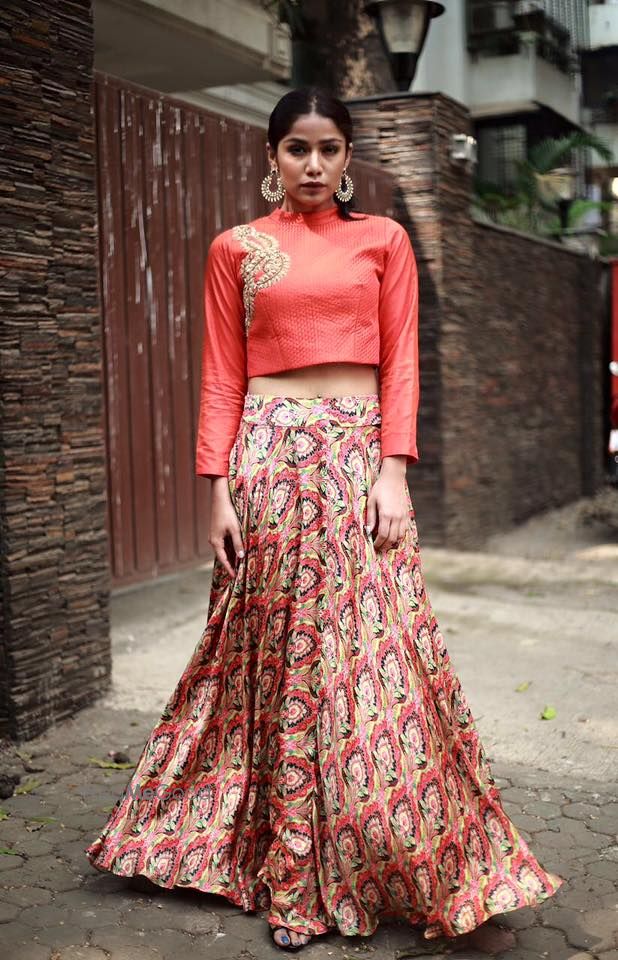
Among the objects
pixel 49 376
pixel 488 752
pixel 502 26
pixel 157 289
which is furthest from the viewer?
pixel 502 26

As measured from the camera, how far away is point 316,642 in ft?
9.10

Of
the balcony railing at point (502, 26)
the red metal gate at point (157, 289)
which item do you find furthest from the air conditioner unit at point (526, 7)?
the red metal gate at point (157, 289)

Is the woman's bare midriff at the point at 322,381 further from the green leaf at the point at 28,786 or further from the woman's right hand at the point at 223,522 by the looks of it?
the green leaf at the point at 28,786

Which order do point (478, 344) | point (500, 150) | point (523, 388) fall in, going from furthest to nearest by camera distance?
point (500, 150) → point (523, 388) → point (478, 344)

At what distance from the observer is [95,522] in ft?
15.0

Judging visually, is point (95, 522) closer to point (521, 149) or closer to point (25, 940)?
point (25, 940)

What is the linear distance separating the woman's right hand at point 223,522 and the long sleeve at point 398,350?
1.32ft

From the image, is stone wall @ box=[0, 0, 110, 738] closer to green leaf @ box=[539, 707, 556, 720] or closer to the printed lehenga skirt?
the printed lehenga skirt

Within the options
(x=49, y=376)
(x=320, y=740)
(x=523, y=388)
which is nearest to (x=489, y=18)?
(x=523, y=388)

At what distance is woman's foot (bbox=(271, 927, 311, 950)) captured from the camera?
8.85 ft

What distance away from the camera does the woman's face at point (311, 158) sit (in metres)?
2.75

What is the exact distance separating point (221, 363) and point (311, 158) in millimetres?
546

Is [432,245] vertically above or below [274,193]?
above

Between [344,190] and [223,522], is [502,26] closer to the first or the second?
[344,190]
